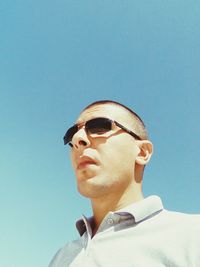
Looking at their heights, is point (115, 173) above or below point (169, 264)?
above

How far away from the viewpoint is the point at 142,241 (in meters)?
3.13

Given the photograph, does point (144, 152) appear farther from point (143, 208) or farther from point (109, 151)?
point (143, 208)

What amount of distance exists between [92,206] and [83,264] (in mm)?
875


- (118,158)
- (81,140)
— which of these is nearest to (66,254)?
(118,158)

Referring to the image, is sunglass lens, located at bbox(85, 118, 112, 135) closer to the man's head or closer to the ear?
the man's head

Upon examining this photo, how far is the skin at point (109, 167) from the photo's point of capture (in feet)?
12.3

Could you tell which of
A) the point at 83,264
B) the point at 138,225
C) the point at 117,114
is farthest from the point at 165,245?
the point at 117,114

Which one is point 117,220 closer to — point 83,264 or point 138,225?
point 138,225

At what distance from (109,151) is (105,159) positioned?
109 mm

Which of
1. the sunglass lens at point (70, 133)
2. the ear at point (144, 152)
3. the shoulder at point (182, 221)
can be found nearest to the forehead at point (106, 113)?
the sunglass lens at point (70, 133)

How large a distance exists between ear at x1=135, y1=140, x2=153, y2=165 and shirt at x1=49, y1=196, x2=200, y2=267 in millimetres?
556

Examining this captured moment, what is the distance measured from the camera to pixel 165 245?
301 centimetres

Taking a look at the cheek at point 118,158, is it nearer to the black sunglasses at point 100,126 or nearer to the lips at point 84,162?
the lips at point 84,162

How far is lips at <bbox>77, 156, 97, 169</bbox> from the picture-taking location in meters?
3.86
